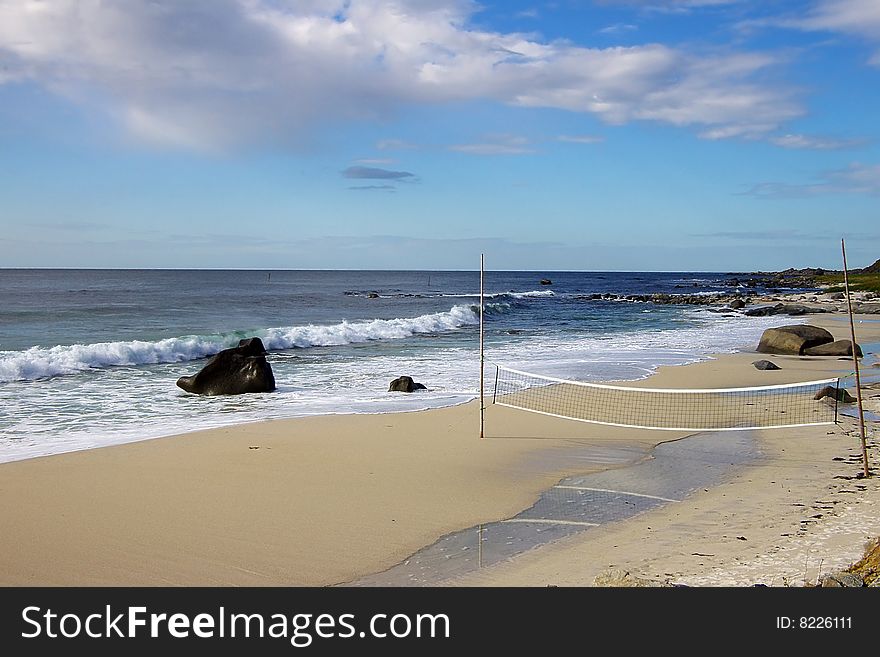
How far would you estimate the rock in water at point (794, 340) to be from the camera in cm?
2156

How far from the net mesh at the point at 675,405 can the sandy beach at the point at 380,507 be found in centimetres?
78

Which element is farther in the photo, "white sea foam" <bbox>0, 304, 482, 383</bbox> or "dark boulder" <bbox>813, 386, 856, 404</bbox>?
"white sea foam" <bbox>0, 304, 482, 383</bbox>

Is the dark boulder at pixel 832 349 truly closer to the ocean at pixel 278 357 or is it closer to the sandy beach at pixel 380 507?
the ocean at pixel 278 357

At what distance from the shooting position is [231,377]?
1482 cm

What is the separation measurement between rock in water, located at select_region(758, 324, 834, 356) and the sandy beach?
425 inches

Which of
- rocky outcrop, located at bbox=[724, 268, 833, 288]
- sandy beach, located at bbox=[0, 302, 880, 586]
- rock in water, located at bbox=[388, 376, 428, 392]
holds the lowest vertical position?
sandy beach, located at bbox=[0, 302, 880, 586]

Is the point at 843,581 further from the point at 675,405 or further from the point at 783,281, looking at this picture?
the point at 783,281

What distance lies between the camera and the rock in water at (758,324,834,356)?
849 inches

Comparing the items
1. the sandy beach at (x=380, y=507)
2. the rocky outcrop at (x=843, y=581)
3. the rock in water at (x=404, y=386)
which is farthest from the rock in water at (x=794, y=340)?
the rocky outcrop at (x=843, y=581)

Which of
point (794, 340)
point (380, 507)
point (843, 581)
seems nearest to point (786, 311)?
point (794, 340)

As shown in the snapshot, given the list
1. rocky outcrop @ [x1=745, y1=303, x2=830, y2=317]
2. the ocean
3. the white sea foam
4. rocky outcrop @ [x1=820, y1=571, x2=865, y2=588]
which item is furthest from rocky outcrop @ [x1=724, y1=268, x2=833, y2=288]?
rocky outcrop @ [x1=820, y1=571, x2=865, y2=588]

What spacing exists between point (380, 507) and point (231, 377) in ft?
27.3

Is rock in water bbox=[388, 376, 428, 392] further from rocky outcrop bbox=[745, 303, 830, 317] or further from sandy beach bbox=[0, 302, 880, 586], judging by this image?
rocky outcrop bbox=[745, 303, 830, 317]
